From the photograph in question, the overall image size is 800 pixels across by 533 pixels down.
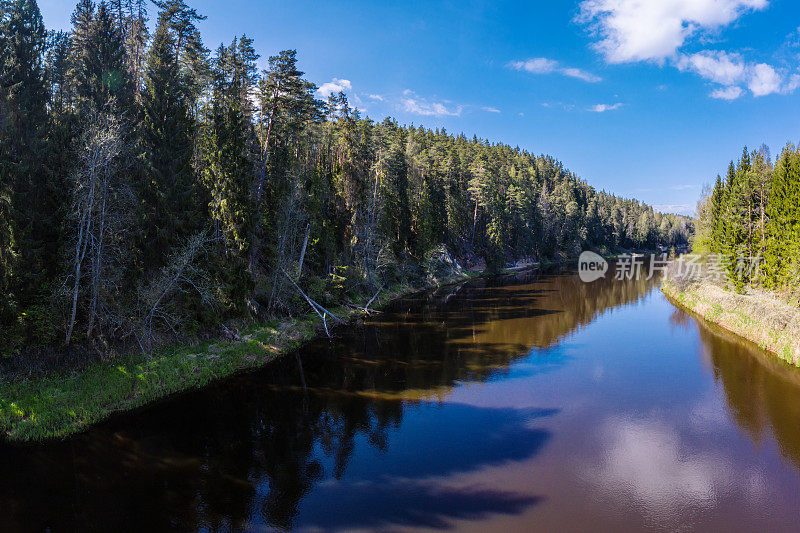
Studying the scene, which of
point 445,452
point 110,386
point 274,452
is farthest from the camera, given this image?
point 110,386

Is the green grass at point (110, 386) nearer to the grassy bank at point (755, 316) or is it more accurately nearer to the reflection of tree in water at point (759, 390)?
the reflection of tree in water at point (759, 390)

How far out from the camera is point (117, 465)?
1373cm


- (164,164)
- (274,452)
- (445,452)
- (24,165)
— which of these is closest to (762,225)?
(445,452)

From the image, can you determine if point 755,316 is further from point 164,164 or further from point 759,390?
point 164,164

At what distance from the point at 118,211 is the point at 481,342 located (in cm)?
2405

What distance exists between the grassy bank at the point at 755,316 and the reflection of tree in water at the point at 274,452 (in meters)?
16.9

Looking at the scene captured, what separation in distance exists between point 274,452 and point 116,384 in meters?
8.73

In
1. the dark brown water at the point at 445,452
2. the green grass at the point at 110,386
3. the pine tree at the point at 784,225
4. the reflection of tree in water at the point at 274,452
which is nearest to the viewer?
the dark brown water at the point at 445,452

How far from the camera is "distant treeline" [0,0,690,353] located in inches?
714

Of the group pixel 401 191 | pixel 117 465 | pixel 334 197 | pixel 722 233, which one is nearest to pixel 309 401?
pixel 117 465

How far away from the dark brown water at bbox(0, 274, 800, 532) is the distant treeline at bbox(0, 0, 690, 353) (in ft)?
19.5

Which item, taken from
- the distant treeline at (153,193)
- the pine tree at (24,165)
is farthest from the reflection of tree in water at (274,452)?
the pine tree at (24,165)

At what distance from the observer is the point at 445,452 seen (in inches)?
579

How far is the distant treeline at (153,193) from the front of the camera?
18141mm
